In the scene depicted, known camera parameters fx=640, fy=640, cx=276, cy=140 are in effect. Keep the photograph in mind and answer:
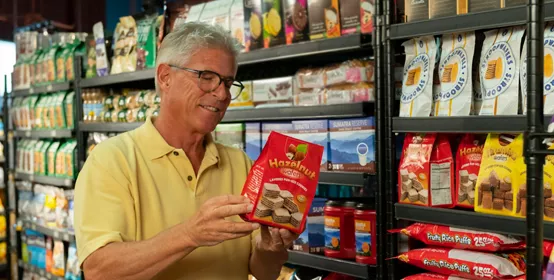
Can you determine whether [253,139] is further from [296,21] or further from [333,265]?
[333,265]

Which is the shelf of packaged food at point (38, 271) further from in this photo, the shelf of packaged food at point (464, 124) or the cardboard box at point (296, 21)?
the shelf of packaged food at point (464, 124)

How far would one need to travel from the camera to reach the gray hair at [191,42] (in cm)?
188

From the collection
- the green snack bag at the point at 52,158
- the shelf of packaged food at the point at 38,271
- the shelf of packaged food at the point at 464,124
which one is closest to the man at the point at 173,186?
the shelf of packaged food at the point at 464,124

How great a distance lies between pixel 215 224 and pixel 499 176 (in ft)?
3.59

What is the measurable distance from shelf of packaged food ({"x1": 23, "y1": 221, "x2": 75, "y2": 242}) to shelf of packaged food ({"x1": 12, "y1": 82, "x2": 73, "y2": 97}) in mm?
1132

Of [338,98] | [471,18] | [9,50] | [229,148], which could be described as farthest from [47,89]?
[471,18]

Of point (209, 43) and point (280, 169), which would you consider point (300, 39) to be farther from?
point (280, 169)

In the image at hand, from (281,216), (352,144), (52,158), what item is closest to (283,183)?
(281,216)


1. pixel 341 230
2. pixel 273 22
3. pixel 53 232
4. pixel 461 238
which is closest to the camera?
pixel 461 238

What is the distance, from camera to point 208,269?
195cm

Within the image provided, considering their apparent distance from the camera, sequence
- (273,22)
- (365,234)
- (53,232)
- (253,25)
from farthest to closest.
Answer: (53,232)
(253,25)
(273,22)
(365,234)

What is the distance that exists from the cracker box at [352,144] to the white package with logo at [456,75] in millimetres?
400

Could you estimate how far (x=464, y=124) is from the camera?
86.9 inches

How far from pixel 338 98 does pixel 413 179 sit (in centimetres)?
61
